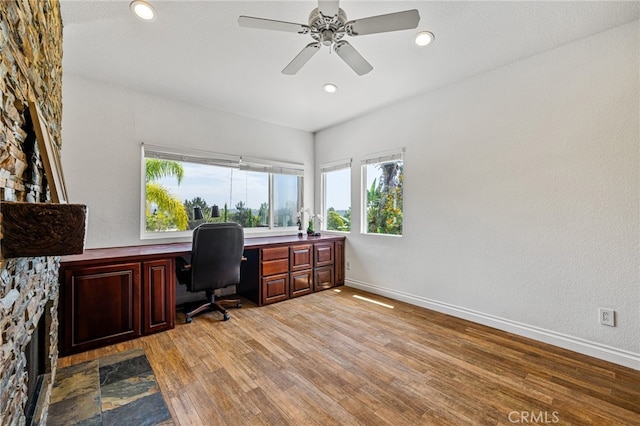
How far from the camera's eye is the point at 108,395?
178 cm

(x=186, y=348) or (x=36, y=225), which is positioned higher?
(x=36, y=225)

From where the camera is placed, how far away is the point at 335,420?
155cm

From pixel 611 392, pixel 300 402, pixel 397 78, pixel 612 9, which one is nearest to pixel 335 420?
pixel 300 402

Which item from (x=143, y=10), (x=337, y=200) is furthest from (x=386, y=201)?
(x=143, y=10)

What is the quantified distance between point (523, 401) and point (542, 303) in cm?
113

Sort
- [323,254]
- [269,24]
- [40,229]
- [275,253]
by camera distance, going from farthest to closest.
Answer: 1. [323,254]
2. [275,253]
3. [269,24]
4. [40,229]

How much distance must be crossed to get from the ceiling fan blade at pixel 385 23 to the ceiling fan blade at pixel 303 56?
0.90ft

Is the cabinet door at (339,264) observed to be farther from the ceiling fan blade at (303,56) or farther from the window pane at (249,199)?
the ceiling fan blade at (303,56)

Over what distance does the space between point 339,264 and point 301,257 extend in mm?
772

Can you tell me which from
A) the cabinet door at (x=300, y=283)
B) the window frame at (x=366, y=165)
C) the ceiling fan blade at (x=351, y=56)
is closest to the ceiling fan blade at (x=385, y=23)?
the ceiling fan blade at (x=351, y=56)

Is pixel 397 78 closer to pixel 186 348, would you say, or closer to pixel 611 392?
pixel 611 392

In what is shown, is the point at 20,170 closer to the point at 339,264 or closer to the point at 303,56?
the point at 303,56

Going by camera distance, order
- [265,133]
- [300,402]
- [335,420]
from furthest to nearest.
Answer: [265,133] < [300,402] < [335,420]

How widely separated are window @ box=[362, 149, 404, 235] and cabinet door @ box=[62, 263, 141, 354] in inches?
114
